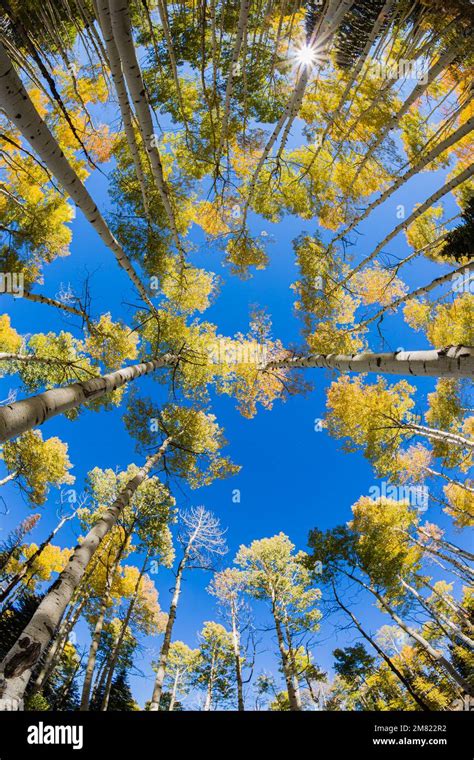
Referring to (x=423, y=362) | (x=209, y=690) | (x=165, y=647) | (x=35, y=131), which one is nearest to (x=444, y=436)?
(x=423, y=362)

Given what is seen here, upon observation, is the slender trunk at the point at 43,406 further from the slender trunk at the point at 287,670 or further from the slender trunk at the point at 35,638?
the slender trunk at the point at 287,670

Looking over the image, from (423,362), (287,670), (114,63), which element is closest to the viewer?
(114,63)

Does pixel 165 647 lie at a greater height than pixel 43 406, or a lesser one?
lesser

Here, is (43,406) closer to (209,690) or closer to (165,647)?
(165,647)

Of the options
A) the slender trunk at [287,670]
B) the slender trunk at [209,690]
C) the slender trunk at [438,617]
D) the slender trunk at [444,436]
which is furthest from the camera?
the slender trunk at [209,690]

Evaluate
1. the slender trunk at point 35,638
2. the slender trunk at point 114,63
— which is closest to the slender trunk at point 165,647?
the slender trunk at point 35,638

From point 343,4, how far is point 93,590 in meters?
13.7

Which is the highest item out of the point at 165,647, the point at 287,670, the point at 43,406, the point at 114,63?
the point at 114,63

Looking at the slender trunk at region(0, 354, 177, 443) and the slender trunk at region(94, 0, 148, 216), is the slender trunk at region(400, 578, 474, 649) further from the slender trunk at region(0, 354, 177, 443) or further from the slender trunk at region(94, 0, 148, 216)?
the slender trunk at region(94, 0, 148, 216)

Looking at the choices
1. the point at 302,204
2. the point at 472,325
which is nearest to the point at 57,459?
the point at 302,204

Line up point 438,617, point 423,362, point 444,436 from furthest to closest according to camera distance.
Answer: point 438,617 < point 444,436 < point 423,362

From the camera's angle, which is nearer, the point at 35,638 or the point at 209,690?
the point at 35,638

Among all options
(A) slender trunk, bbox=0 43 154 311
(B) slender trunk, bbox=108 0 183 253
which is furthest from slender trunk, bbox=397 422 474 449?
(A) slender trunk, bbox=0 43 154 311
